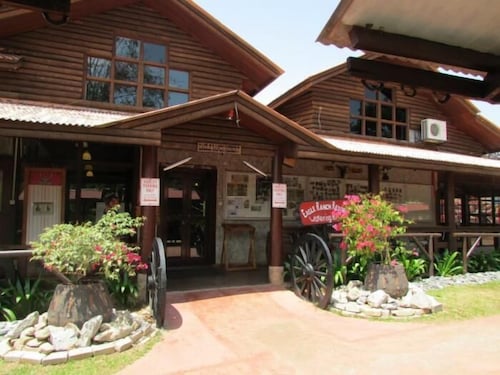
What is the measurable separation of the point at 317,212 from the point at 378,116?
18.5 ft

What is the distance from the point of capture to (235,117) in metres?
7.52

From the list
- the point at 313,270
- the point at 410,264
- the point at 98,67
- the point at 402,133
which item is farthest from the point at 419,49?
the point at 402,133

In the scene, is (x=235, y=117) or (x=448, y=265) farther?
(x=448, y=265)

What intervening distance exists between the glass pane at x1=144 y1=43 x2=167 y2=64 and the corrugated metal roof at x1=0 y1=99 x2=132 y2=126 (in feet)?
5.48

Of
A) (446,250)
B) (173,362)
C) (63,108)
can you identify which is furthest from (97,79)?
(446,250)

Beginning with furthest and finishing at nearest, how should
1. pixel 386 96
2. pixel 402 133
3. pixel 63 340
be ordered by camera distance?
1. pixel 402 133
2. pixel 386 96
3. pixel 63 340

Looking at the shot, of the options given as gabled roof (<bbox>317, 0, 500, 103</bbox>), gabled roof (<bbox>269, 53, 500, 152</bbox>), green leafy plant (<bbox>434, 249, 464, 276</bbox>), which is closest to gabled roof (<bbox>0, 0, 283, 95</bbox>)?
gabled roof (<bbox>269, 53, 500, 152</bbox>)

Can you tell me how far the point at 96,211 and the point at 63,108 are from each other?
2305mm

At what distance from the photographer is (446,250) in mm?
10398

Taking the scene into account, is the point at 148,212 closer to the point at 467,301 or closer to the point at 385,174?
the point at 467,301

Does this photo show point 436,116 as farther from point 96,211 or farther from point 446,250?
point 96,211

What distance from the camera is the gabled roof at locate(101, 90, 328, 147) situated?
21.2 ft

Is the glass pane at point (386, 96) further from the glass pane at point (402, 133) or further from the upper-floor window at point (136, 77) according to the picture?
the upper-floor window at point (136, 77)

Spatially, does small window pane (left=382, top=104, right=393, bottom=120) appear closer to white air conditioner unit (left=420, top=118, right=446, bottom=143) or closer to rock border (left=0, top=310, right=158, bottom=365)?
white air conditioner unit (left=420, top=118, right=446, bottom=143)
